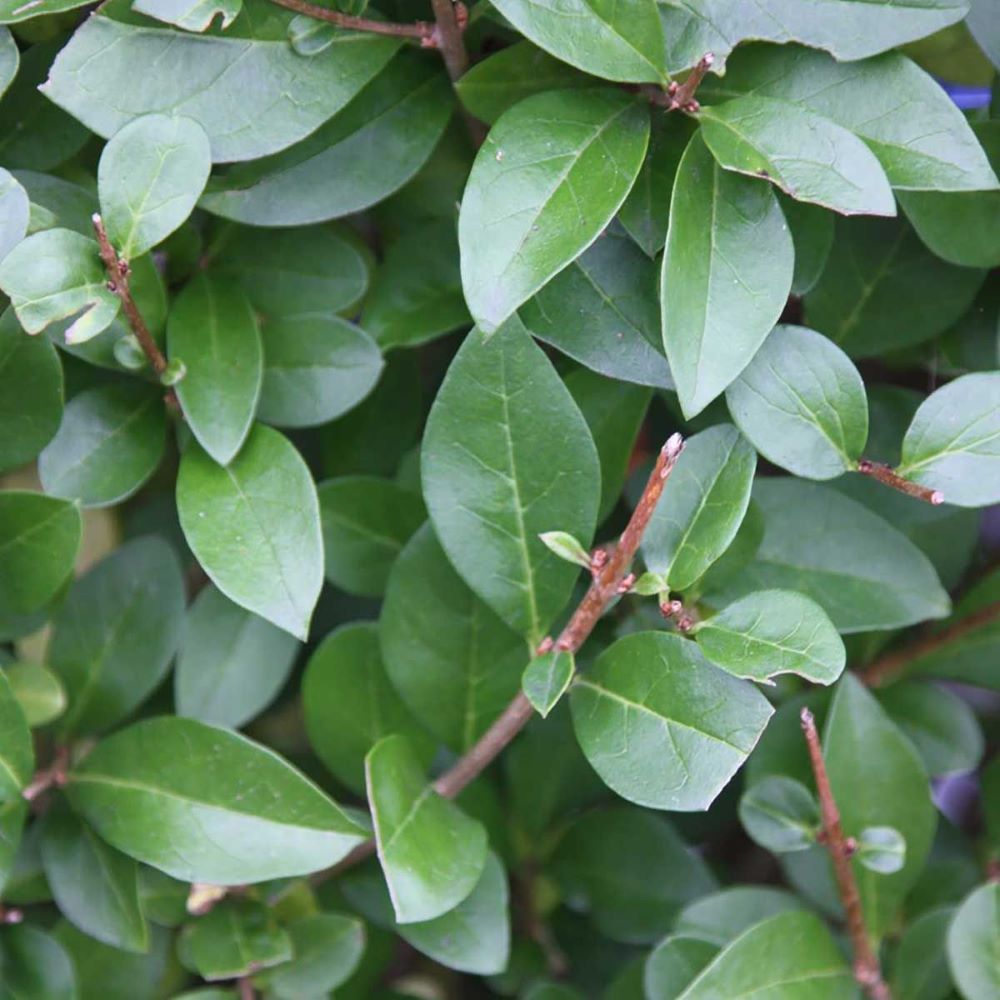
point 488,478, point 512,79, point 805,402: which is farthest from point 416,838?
point 512,79

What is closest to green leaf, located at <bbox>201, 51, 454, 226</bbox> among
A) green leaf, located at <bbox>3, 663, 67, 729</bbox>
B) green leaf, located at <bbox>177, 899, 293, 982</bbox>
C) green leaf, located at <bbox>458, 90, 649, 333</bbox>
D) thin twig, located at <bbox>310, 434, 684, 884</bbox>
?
green leaf, located at <bbox>458, 90, 649, 333</bbox>

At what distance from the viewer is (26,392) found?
2.30ft

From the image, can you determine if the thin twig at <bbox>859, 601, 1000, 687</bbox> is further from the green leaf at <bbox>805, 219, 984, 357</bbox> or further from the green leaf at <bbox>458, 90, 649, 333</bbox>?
the green leaf at <bbox>458, 90, 649, 333</bbox>

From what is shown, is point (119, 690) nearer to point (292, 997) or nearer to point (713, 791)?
point (292, 997)

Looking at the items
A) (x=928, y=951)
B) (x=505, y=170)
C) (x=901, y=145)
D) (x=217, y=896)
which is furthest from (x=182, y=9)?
(x=928, y=951)

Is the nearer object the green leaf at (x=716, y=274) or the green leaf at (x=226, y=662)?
the green leaf at (x=716, y=274)

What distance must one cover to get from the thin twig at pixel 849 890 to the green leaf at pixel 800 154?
0.29 meters

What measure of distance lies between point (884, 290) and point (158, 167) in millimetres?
457

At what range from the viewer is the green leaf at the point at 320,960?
802 mm

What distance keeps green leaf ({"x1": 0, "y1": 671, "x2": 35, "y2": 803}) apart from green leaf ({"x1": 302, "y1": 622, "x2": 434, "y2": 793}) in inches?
6.8

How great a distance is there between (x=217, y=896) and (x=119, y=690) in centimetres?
16

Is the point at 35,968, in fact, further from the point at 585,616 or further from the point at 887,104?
the point at 887,104

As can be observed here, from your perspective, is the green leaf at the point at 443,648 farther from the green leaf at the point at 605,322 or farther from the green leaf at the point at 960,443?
the green leaf at the point at 960,443

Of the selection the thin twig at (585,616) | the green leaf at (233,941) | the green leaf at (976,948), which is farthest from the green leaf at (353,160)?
the green leaf at (976,948)
